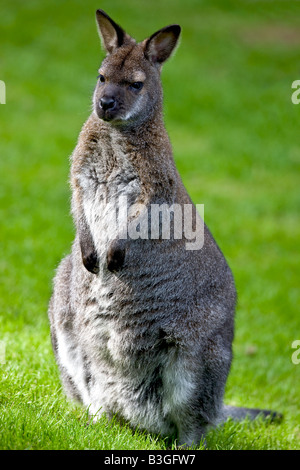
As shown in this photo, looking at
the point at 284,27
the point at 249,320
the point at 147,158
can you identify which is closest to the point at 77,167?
the point at 147,158

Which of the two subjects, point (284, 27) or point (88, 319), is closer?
point (88, 319)

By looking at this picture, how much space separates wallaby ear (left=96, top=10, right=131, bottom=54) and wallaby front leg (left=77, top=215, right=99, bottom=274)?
108 cm

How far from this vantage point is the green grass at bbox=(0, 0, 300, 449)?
4.86m

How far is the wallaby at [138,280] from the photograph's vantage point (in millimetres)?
4273

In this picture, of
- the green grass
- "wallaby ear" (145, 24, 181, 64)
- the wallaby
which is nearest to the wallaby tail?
the green grass

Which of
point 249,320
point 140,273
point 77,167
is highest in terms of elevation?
point 77,167

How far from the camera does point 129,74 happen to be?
4.33 meters

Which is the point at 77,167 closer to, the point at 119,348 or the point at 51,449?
the point at 119,348

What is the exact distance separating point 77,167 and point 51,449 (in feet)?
5.59

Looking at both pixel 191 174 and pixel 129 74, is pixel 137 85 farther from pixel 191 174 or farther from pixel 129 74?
pixel 191 174

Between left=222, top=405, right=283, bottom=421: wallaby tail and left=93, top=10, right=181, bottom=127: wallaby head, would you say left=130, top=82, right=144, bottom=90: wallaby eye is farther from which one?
left=222, top=405, right=283, bottom=421: wallaby tail

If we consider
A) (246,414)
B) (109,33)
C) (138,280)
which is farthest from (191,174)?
(138,280)

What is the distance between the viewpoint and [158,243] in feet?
14.1

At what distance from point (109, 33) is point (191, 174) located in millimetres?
8177
